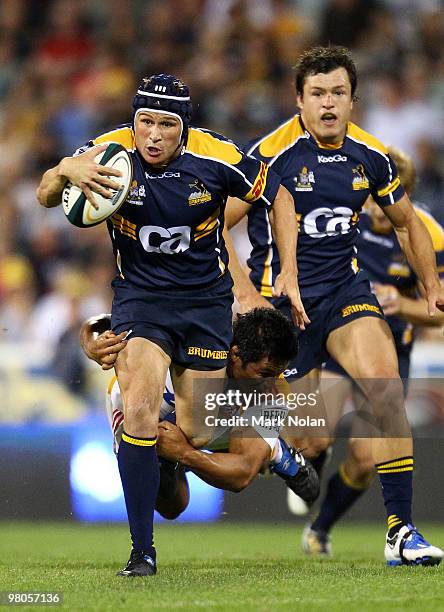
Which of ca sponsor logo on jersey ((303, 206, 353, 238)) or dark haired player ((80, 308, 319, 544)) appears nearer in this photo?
dark haired player ((80, 308, 319, 544))

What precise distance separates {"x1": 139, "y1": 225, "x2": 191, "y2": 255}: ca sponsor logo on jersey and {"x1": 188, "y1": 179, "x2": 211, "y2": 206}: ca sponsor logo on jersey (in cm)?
14

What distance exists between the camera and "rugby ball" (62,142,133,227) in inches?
230

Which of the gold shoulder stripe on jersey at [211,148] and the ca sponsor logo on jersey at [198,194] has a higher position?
the gold shoulder stripe on jersey at [211,148]

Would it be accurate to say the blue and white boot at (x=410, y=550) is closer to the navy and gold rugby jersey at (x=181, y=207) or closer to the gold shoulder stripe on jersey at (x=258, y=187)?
the navy and gold rugby jersey at (x=181, y=207)

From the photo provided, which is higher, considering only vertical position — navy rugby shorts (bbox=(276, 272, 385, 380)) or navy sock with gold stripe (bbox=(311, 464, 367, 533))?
navy rugby shorts (bbox=(276, 272, 385, 380))

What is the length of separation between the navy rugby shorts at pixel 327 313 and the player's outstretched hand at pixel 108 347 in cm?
161

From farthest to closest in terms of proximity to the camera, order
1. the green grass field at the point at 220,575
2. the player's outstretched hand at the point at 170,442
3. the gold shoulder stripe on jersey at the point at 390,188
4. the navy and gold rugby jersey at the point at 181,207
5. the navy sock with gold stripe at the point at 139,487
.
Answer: the gold shoulder stripe on jersey at the point at 390,188, the player's outstretched hand at the point at 170,442, the navy and gold rugby jersey at the point at 181,207, the navy sock with gold stripe at the point at 139,487, the green grass field at the point at 220,575

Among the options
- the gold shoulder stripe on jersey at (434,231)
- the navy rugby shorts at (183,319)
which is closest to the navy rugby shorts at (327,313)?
the navy rugby shorts at (183,319)

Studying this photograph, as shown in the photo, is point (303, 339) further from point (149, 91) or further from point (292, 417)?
point (149, 91)

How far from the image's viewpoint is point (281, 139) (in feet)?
24.3

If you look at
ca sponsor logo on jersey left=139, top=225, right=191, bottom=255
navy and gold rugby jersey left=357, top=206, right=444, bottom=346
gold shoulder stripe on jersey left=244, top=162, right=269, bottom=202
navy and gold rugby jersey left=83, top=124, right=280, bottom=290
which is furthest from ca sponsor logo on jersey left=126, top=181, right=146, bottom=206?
navy and gold rugby jersey left=357, top=206, right=444, bottom=346

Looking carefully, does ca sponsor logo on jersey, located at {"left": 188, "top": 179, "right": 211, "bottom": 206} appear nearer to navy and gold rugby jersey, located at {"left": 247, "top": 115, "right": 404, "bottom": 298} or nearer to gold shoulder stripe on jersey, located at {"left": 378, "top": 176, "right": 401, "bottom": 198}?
navy and gold rugby jersey, located at {"left": 247, "top": 115, "right": 404, "bottom": 298}

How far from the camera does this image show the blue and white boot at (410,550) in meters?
6.33

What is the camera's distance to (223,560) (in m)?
7.02
